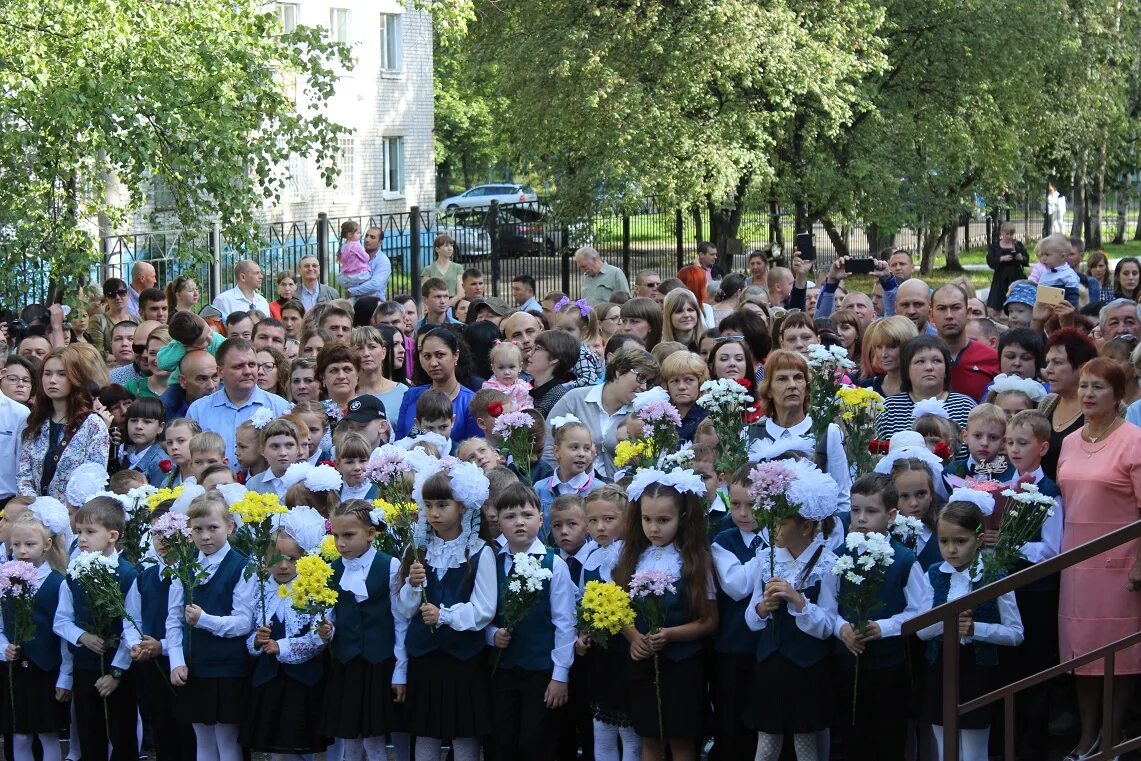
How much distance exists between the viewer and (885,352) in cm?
873

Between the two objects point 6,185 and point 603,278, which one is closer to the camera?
point 6,185

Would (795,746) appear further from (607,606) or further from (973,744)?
(607,606)

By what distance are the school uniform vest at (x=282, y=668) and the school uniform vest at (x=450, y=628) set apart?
20.1 inches

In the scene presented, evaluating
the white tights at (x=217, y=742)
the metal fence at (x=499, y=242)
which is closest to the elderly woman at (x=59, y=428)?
the white tights at (x=217, y=742)

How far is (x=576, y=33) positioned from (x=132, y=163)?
30.6 ft

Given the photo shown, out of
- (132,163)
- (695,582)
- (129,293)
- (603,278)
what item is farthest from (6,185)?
(695,582)

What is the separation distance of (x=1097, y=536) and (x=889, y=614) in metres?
0.99

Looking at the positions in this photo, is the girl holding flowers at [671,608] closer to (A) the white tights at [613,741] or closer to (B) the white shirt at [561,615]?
(A) the white tights at [613,741]

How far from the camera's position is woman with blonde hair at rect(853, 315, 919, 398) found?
8.62m

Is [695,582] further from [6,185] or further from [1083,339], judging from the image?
[6,185]

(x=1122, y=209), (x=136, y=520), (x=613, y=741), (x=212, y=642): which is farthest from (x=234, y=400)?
(x=1122, y=209)

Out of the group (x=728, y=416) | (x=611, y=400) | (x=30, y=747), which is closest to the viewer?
(x=728, y=416)

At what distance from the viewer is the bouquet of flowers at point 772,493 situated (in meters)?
6.00

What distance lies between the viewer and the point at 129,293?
14008 mm
